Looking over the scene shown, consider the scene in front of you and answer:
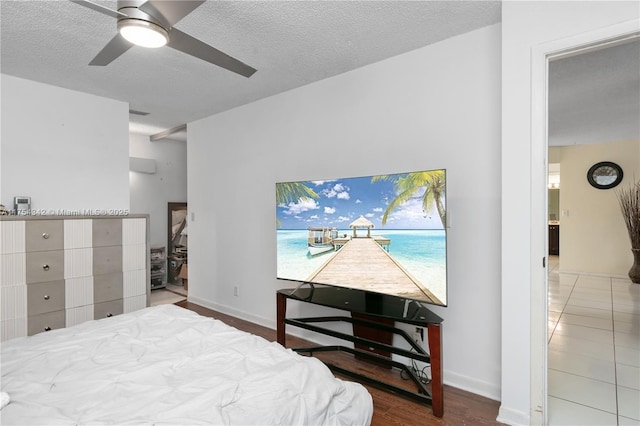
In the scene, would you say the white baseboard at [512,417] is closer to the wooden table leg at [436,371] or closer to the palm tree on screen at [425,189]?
the wooden table leg at [436,371]

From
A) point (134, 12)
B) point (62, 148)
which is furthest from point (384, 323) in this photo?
point (62, 148)

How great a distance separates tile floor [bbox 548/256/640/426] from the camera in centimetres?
207

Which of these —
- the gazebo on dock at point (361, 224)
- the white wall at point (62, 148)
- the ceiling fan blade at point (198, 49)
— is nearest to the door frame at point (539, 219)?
the gazebo on dock at point (361, 224)

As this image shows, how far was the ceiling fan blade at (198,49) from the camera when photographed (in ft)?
5.70

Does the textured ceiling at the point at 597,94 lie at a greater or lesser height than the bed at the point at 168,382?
greater

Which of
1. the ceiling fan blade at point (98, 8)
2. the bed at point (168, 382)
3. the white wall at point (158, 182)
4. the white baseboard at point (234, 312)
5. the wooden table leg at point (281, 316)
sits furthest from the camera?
the white wall at point (158, 182)

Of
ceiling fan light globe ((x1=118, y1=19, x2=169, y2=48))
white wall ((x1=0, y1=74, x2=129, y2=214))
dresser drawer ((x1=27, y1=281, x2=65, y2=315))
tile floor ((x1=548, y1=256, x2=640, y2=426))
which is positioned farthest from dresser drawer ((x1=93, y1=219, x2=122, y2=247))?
tile floor ((x1=548, y1=256, x2=640, y2=426))

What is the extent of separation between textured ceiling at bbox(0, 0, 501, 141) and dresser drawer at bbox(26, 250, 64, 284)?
5.20 ft

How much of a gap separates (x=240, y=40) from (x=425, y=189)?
66.6 inches

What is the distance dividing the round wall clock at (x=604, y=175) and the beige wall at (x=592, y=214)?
7 centimetres

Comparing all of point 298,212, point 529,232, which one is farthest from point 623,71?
point 298,212

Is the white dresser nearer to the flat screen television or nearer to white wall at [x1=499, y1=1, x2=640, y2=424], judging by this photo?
the flat screen television

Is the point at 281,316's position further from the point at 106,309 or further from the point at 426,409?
the point at 106,309

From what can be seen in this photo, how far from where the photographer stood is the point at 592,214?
6090 millimetres
